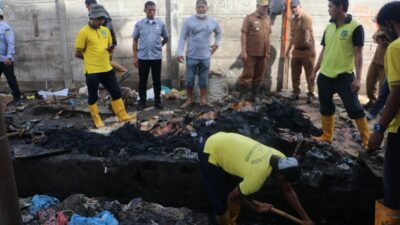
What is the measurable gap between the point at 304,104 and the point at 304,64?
0.82 m

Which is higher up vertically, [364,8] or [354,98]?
[364,8]

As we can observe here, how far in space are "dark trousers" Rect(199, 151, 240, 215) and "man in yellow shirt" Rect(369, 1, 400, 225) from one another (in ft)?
4.46

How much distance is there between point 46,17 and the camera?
881 centimetres

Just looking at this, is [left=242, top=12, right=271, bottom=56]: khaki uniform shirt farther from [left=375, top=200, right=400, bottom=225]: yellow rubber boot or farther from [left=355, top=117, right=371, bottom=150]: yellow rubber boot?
[left=375, top=200, right=400, bottom=225]: yellow rubber boot

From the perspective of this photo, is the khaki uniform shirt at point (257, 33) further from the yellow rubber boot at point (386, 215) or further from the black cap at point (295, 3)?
the yellow rubber boot at point (386, 215)

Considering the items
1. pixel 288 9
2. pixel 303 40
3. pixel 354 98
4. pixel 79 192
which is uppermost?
pixel 288 9

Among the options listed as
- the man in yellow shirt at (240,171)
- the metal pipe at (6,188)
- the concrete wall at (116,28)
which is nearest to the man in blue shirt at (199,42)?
the concrete wall at (116,28)

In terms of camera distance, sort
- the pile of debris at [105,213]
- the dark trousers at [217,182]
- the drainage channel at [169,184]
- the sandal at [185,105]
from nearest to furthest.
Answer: the dark trousers at [217,182] → the pile of debris at [105,213] → the drainage channel at [169,184] → the sandal at [185,105]

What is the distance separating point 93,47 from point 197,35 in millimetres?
2116

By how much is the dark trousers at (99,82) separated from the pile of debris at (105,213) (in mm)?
1990

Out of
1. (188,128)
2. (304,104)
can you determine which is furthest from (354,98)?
(304,104)

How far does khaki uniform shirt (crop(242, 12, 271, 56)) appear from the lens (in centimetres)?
737

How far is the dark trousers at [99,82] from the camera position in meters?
5.85

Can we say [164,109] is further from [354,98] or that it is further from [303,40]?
[354,98]
